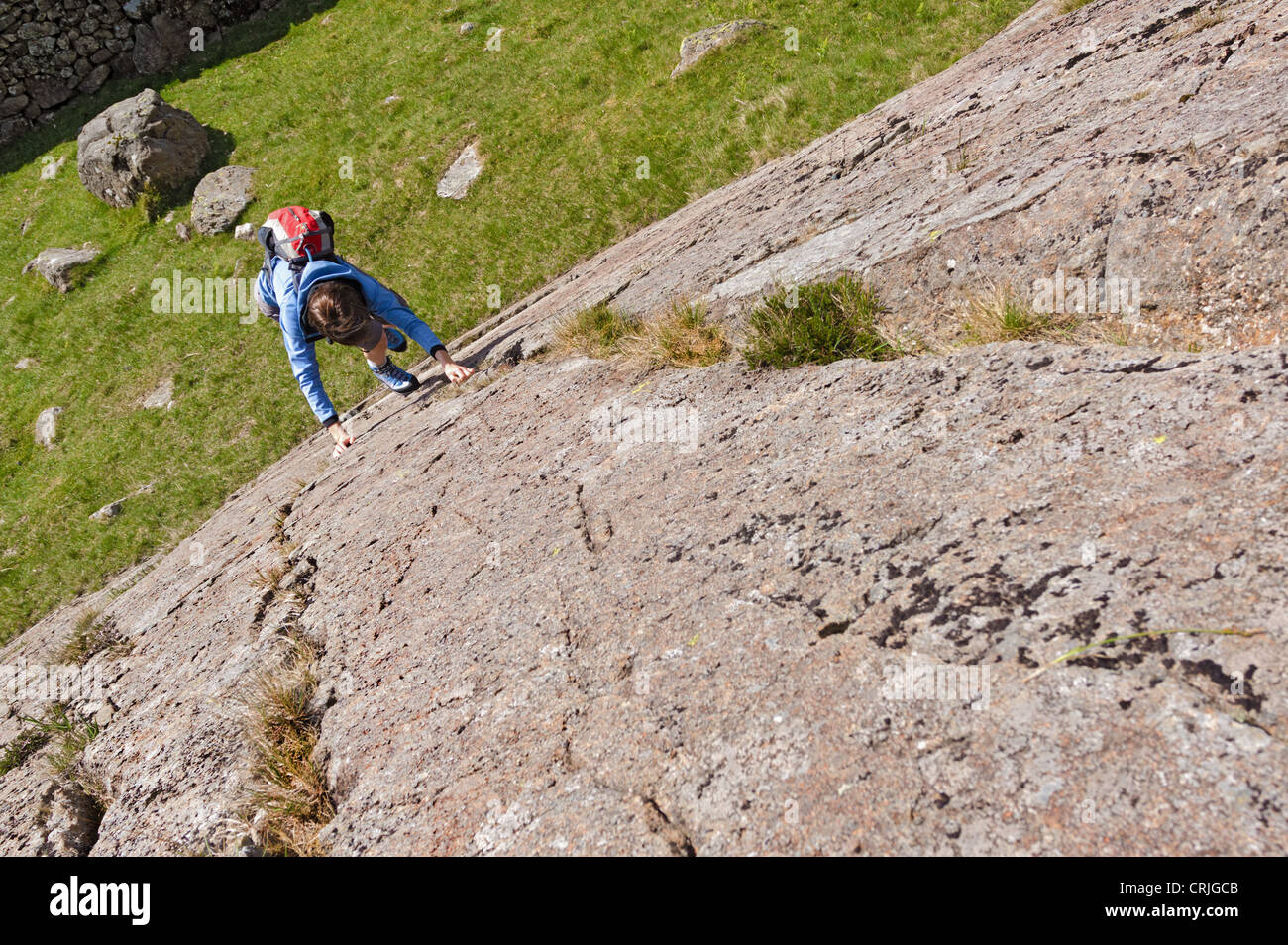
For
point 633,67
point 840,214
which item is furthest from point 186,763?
point 633,67

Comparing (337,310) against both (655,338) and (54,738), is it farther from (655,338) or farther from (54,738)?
(54,738)

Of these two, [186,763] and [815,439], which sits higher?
[815,439]

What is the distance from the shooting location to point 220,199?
58.5ft

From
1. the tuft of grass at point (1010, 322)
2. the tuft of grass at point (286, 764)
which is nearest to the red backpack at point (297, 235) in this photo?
the tuft of grass at point (286, 764)

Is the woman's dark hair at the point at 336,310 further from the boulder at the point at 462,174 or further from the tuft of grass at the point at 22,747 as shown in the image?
the boulder at the point at 462,174

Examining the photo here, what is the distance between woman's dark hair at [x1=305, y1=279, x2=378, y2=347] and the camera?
281 inches

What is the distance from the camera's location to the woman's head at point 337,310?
7137 millimetres

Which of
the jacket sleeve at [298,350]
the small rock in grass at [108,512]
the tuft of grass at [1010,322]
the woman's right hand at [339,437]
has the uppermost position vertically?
the tuft of grass at [1010,322]

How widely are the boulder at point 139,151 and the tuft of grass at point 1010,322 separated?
21.1 m

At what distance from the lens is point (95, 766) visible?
4590 mm

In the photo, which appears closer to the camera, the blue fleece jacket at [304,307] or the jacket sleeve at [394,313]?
the blue fleece jacket at [304,307]
